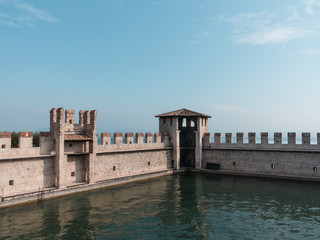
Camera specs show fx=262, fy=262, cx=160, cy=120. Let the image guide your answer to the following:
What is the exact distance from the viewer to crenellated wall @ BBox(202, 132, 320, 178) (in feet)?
76.9

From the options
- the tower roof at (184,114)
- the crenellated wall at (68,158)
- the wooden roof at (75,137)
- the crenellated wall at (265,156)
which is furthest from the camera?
the tower roof at (184,114)

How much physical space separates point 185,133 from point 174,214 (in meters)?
16.5

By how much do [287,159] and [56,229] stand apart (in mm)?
20625

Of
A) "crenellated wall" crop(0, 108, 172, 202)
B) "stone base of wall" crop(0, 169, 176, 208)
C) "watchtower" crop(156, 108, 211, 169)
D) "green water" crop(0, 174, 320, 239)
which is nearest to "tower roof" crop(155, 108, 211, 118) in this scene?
"watchtower" crop(156, 108, 211, 169)

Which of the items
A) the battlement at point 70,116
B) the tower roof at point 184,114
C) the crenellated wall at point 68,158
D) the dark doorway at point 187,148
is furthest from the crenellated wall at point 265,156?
the battlement at point 70,116

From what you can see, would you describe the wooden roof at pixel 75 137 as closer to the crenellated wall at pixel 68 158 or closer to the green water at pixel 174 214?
the crenellated wall at pixel 68 158

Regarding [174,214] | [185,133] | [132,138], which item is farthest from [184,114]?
[174,214]

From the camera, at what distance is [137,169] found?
24875 millimetres

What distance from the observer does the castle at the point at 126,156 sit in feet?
56.5

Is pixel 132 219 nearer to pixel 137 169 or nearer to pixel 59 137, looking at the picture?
pixel 59 137

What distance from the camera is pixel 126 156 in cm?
2388

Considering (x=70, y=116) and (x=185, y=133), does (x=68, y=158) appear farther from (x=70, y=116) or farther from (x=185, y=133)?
(x=185, y=133)

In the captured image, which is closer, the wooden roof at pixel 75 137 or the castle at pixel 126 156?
the castle at pixel 126 156

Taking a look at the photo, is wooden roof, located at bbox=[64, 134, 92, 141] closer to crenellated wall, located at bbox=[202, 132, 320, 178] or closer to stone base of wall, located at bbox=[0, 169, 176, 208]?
stone base of wall, located at bbox=[0, 169, 176, 208]
